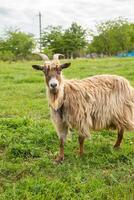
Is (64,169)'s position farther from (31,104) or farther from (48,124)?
(31,104)

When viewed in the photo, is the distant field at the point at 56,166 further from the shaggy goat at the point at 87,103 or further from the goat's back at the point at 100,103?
the goat's back at the point at 100,103

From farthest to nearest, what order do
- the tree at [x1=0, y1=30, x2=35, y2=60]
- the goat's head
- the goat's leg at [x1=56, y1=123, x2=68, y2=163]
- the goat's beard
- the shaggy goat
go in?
the tree at [x1=0, y1=30, x2=35, y2=60] → the goat's leg at [x1=56, y1=123, x2=68, y2=163] → the shaggy goat → the goat's beard → the goat's head

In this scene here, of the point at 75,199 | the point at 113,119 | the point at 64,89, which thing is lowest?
the point at 75,199

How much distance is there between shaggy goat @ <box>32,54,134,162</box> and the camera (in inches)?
255

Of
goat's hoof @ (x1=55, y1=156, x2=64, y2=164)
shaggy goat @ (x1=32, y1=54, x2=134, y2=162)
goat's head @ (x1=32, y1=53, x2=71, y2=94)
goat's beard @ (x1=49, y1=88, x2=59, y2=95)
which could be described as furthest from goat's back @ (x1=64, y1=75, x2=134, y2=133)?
goat's hoof @ (x1=55, y1=156, x2=64, y2=164)

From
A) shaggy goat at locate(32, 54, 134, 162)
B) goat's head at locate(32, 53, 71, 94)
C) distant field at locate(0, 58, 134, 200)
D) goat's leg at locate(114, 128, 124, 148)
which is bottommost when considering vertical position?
distant field at locate(0, 58, 134, 200)

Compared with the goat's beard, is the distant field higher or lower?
lower

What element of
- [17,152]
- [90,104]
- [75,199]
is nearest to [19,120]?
[17,152]

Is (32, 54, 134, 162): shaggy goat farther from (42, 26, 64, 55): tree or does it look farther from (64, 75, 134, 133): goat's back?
(42, 26, 64, 55): tree

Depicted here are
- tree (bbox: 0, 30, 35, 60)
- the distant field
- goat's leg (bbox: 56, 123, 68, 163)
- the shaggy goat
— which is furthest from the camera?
tree (bbox: 0, 30, 35, 60)

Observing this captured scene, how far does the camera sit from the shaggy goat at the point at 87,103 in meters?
6.48

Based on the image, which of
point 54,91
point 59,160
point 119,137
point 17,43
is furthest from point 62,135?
point 17,43

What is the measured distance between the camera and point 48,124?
28.8 ft

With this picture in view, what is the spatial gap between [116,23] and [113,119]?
2644 inches
